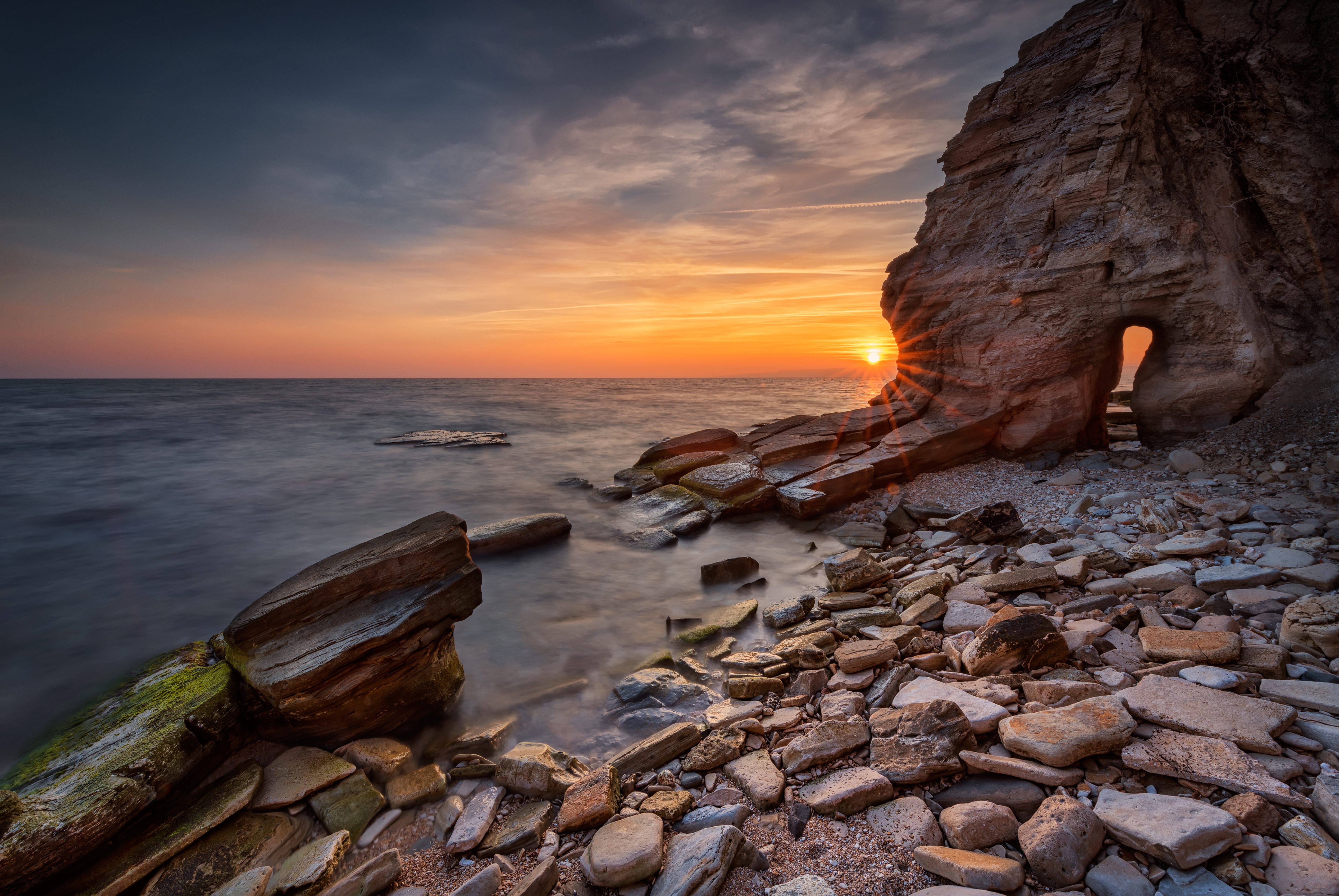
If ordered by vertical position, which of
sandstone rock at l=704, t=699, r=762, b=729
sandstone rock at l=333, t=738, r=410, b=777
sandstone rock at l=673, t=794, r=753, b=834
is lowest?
sandstone rock at l=333, t=738, r=410, b=777

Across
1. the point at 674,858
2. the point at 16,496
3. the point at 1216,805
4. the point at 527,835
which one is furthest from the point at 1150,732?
the point at 16,496

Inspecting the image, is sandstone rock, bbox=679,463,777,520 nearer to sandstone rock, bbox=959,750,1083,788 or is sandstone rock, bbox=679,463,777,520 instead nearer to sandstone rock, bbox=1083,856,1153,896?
sandstone rock, bbox=959,750,1083,788

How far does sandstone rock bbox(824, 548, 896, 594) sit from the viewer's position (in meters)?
6.64

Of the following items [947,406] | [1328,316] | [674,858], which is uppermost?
[1328,316]

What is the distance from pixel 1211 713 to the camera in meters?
3.03

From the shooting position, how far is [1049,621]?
4.04 m

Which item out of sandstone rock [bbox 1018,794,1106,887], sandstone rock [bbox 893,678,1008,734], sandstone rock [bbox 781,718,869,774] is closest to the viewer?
sandstone rock [bbox 1018,794,1106,887]

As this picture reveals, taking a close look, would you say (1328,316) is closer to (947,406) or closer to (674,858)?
(947,406)

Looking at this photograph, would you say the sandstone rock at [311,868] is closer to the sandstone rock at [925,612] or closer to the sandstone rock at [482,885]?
the sandstone rock at [482,885]

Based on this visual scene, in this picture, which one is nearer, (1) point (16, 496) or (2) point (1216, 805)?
(2) point (1216, 805)

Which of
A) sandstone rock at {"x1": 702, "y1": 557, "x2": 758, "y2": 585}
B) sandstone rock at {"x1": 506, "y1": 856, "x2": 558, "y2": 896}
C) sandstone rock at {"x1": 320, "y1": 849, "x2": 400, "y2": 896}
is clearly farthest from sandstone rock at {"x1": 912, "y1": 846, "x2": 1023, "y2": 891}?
sandstone rock at {"x1": 702, "y1": 557, "x2": 758, "y2": 585}

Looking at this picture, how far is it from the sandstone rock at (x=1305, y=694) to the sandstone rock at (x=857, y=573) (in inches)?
140

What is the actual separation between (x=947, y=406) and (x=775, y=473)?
413cm

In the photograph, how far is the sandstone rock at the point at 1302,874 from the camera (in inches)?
81.9
